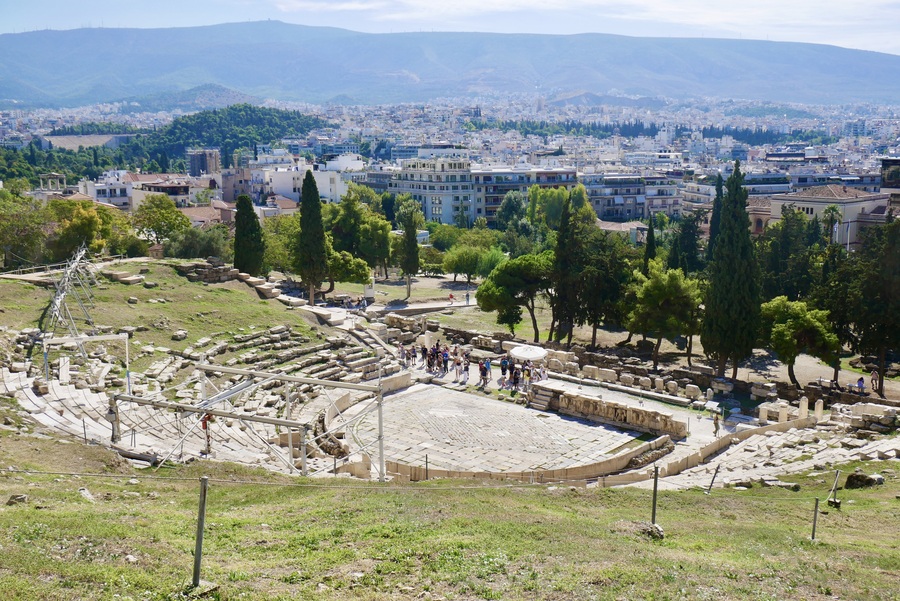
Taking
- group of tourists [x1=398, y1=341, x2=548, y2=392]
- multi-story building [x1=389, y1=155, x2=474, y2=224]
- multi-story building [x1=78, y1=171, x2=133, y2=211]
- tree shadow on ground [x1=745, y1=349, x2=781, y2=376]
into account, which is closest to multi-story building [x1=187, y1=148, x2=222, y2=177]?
multi-story building [x1=389, y1=155, x2=474, y2=224]

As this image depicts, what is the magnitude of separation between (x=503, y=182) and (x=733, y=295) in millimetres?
101595

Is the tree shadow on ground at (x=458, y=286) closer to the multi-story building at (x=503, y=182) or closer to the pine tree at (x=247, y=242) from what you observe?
the pine tree at (x=247, y=242)

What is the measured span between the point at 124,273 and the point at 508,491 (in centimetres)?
2496

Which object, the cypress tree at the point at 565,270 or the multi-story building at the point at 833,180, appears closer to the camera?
the cypress tree at the point at 565,270

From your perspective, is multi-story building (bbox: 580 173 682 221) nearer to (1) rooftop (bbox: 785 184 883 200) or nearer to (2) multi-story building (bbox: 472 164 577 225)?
(2) multi-story building (bbox: 472 164 577 225)

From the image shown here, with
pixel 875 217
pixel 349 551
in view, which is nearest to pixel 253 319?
pixel 349 551

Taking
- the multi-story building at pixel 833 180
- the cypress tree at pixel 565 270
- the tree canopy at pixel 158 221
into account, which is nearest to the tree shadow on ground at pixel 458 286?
the tree canopy at pixel 158 221

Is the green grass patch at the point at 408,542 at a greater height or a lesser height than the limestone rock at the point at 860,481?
→ greater

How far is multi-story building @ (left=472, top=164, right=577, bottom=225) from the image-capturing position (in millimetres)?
133875

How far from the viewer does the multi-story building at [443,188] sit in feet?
427

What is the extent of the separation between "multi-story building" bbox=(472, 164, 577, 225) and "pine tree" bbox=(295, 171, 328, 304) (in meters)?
77.9

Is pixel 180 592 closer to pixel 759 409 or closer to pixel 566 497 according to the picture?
pixel 566 497

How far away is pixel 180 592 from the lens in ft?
40.9

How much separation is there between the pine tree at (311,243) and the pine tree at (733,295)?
918 inches
